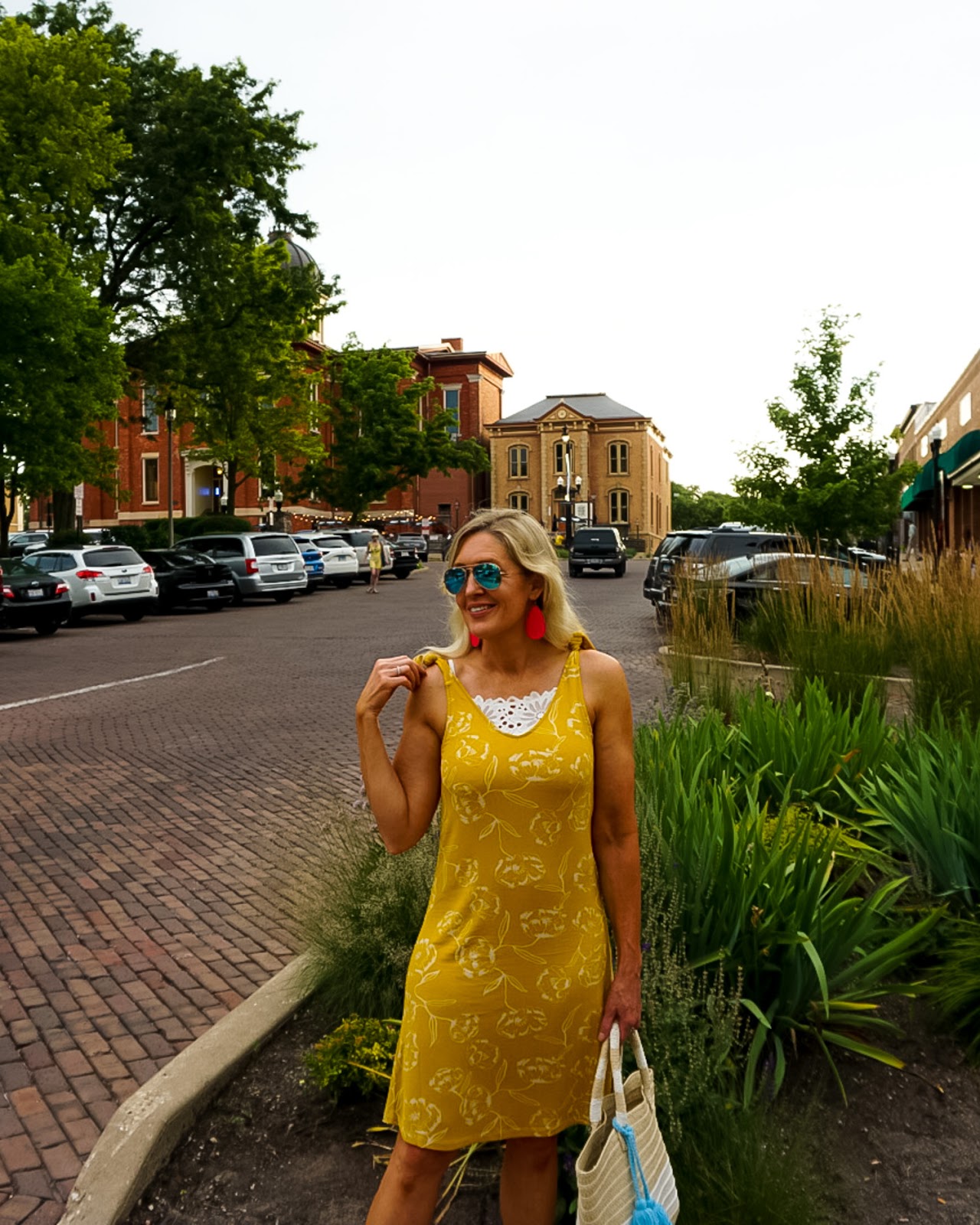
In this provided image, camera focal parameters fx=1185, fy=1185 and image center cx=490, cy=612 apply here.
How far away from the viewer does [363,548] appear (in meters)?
40.2

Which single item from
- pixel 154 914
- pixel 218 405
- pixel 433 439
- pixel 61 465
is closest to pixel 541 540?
pixel 154 914

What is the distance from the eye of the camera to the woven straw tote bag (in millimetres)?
2217

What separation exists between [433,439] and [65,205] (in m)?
31.7

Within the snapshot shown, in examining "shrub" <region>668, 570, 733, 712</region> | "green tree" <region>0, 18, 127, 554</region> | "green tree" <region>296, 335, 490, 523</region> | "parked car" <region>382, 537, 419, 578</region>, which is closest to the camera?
"shrub" <region>668, 570, 733, 712</region>

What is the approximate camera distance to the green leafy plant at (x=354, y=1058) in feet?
11.3

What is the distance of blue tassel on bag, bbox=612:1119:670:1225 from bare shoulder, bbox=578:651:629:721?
0.80m

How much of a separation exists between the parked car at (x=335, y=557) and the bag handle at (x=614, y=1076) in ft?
114

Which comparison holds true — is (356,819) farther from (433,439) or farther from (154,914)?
(433,439)

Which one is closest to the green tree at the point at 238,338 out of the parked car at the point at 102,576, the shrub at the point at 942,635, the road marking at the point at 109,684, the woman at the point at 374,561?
the woman at the point at 374,561

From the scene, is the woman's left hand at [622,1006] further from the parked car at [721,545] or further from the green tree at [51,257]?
the green tree at [51,257]

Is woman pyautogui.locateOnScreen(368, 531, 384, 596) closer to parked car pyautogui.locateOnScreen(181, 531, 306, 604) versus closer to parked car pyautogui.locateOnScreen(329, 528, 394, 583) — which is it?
parked car pyautogui.locateOnScreen(329, 528, 394, 583)

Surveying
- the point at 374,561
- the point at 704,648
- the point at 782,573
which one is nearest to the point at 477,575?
the point at 704,648

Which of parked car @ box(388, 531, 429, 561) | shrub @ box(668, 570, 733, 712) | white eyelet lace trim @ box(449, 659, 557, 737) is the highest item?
parked car @ box(388, 531, 429, 561)

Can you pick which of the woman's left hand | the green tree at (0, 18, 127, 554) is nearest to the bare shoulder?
the woman's left hand
